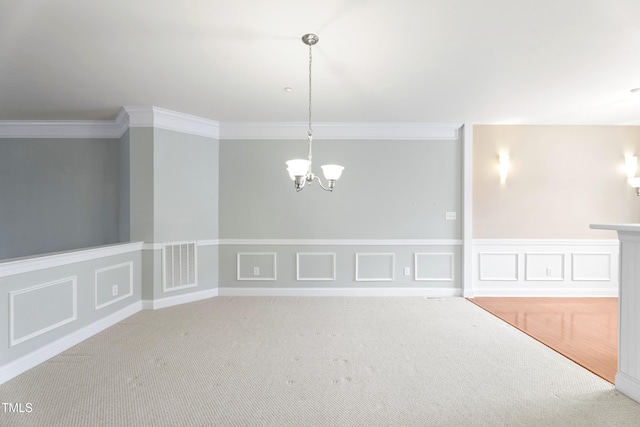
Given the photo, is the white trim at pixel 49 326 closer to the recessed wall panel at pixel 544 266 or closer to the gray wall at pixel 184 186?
the gray wall at pixel 184 186

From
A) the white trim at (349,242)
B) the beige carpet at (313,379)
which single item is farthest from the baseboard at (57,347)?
the white trim at (349,242)

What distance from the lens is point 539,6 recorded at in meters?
1.85

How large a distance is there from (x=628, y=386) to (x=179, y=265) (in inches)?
175

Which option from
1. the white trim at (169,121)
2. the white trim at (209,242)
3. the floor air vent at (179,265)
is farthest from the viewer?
the white trim at (209,242)

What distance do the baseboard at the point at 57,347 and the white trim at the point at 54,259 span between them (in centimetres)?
67

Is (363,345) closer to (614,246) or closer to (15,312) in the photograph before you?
(15,312)

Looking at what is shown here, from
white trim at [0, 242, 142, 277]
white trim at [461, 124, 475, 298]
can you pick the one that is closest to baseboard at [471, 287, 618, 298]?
white trim at [461, 124, 475, 298]

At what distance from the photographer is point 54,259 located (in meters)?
2.49

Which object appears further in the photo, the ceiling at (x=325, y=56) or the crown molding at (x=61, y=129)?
the crown molding at (x=61, y=129)

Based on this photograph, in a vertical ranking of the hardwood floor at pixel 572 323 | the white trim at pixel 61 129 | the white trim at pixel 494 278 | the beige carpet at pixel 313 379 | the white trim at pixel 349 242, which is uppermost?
the white trim at pixel 61 129

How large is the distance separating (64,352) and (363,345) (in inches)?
105

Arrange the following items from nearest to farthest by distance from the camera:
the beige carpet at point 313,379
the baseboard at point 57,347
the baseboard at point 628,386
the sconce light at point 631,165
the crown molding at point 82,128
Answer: the beige carpet at point 313,379
the baseboard at point 628,386
the baseboard at point 57,347
the crown molding at point 82,128
the sconce light at point 631,165

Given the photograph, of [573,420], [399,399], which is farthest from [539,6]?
[399,399]

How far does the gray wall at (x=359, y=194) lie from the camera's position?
425 cm
